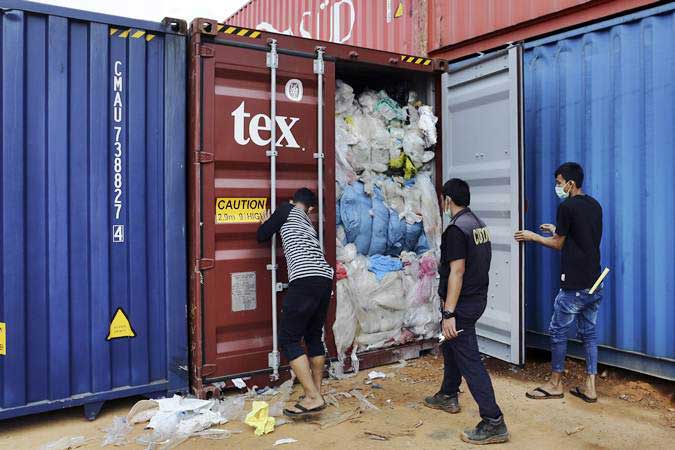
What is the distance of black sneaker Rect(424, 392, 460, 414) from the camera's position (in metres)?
4.00

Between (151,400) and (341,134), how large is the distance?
252cm

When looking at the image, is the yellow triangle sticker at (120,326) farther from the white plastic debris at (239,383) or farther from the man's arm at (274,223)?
the man's arm at (274,223)

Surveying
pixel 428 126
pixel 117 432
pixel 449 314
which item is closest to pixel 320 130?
pixel 428 126

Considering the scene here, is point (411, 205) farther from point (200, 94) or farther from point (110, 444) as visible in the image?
point (110, 444)

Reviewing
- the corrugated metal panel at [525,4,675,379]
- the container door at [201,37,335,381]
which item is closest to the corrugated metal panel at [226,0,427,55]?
the corrugated metal panel at [525,4,675,379]

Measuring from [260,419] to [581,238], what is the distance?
101 inches

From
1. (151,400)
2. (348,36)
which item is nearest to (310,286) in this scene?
(151,400)

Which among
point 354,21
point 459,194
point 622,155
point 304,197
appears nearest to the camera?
point 459,194

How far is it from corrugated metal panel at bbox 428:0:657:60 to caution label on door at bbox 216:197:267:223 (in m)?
2.92

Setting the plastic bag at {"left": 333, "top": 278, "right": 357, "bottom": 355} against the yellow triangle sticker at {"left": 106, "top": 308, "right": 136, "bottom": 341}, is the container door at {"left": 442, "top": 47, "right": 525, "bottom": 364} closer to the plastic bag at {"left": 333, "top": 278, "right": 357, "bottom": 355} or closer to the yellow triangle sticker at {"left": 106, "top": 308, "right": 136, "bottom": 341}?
the plastic bag at {"left": 333, "top": 278, "right": 357, "bottom": 355}

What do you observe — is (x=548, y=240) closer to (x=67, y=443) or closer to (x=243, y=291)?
(x=243, y=291)

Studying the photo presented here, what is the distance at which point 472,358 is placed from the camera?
11.6 feet

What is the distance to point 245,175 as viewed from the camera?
4.20m

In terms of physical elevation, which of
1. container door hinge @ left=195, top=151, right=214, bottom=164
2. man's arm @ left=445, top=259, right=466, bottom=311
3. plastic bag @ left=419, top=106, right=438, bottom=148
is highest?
plastic bag @ left=419, top=106, right=438, bottom=148
